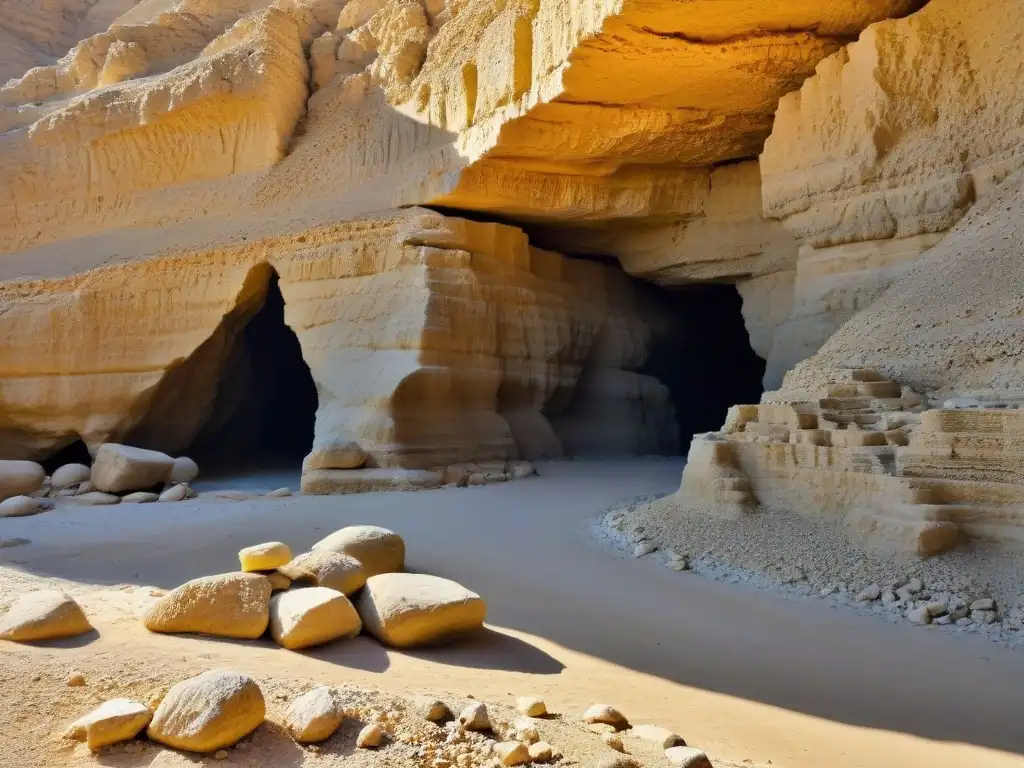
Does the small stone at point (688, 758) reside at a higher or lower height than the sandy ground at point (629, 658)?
higher

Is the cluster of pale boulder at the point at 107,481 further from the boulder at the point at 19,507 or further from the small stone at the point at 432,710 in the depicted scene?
the small stone at the point at 432,710

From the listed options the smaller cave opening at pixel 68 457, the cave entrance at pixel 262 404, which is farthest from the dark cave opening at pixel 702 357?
the smaller cave opening at pixel 68 457

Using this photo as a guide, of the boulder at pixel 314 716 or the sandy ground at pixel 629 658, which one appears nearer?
the boulder at pixel 314 716

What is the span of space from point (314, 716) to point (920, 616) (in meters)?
2.79

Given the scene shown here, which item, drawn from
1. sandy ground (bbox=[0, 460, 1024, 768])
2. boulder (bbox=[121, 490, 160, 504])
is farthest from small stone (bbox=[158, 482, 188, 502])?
sandy ground (bbox=[0, 460, 1024, 768])

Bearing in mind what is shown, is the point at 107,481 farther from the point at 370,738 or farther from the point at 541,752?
the point at 541,752

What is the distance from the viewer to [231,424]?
12.4 metres

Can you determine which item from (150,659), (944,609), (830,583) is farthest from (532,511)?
(150,659)

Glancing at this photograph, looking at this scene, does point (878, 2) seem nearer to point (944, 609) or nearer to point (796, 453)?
point (796, 453)

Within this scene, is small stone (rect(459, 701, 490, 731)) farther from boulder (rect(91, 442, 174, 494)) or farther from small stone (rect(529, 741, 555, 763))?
boulder (rect(91, 442, 174, 494))

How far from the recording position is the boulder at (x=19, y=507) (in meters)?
6.87

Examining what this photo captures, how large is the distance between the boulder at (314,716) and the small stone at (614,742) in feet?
2.54

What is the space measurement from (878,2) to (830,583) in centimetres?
519

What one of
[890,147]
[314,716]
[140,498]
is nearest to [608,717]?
[314,716]
